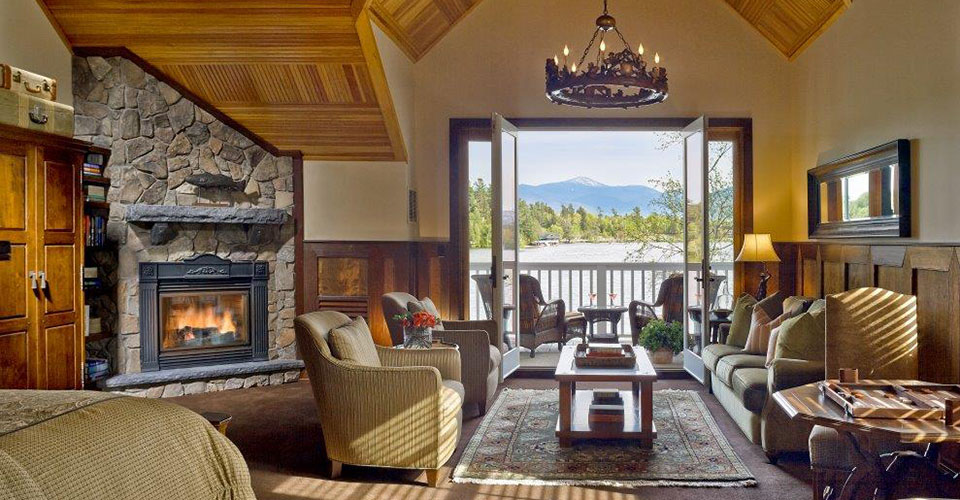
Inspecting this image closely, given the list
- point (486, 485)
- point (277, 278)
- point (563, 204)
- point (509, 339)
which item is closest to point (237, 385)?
point (277, 278)

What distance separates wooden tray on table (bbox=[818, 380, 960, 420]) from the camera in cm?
249

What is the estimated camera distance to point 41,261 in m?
4.77

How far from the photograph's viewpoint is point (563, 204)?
439 inches

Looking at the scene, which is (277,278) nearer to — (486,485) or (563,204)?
(486,485)

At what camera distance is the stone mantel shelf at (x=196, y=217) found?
605 cm

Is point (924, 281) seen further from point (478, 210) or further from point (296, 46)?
point (296, 46)

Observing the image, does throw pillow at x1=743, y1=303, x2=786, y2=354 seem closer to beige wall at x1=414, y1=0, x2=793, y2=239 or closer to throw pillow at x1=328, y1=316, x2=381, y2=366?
beige wall at x1=414, y1=0, x2=793, y2=239

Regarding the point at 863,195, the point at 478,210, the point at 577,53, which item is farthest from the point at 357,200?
the point at 863,195

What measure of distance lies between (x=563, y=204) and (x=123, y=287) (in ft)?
21.6

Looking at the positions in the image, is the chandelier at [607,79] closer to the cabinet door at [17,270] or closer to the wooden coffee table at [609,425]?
the wooden coffee table at [609,425]

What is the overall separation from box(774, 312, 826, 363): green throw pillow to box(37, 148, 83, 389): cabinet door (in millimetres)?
4523

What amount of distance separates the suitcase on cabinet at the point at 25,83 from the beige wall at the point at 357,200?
239cm

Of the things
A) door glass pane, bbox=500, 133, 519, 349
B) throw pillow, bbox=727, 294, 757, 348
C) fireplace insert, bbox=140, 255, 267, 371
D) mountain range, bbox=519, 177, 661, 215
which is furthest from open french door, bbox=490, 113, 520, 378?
mountain range, bbox=519, 177, 661, 215

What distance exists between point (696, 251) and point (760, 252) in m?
0.54
